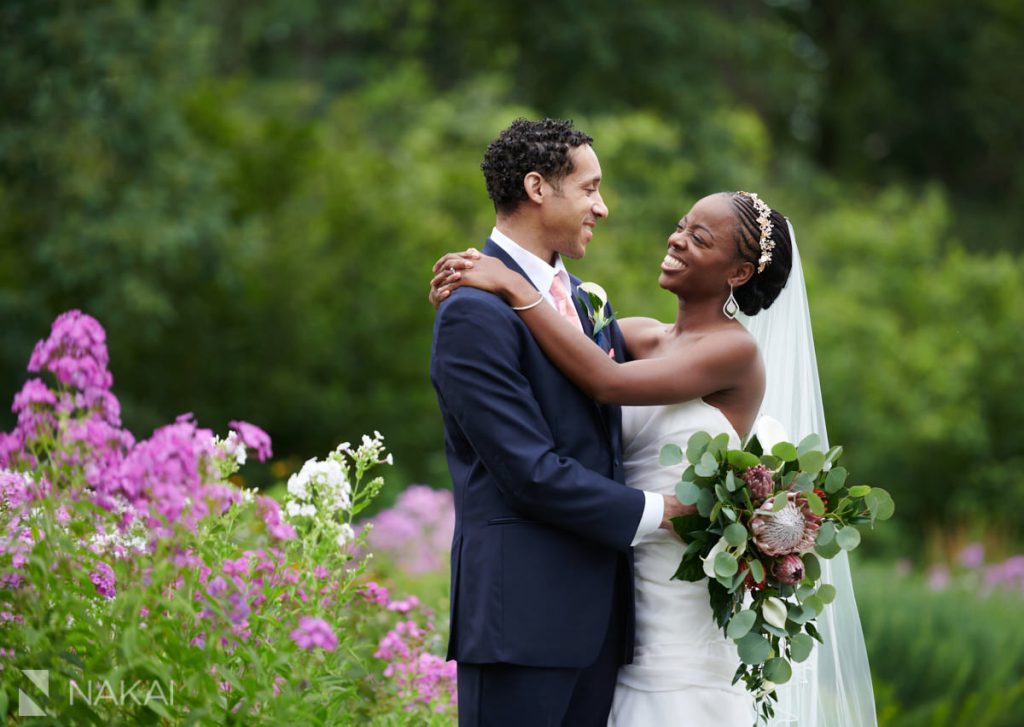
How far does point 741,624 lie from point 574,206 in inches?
45.8

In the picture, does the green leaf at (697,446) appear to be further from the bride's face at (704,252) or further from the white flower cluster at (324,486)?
the white flower cluster at (324,486)

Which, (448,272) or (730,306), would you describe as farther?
(730,306)

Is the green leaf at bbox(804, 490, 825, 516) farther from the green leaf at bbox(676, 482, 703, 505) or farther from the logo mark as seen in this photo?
the logo mark

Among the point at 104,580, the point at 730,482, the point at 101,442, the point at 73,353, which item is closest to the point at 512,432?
the point at 730,482

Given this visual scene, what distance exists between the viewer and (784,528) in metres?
3.33

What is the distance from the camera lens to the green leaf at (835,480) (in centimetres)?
343

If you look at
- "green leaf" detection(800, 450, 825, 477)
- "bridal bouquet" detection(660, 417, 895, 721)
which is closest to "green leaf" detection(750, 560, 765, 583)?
"bridal bouquet" detection(660, 417, 895, 721)

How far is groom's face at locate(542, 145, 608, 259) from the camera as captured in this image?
11.4 ft

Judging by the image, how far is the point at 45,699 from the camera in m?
2.96

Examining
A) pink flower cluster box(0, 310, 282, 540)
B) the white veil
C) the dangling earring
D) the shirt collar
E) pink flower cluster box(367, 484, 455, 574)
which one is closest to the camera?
pink flower cluster box(0, 310, 282, 540)

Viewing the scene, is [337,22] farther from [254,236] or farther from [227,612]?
[227,612]

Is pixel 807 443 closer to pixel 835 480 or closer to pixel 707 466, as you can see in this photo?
pixel 835 480

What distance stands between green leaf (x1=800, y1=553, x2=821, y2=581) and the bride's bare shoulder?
0.75 meters

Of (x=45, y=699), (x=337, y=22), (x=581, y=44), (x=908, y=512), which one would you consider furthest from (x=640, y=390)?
(x=337, y=22)
